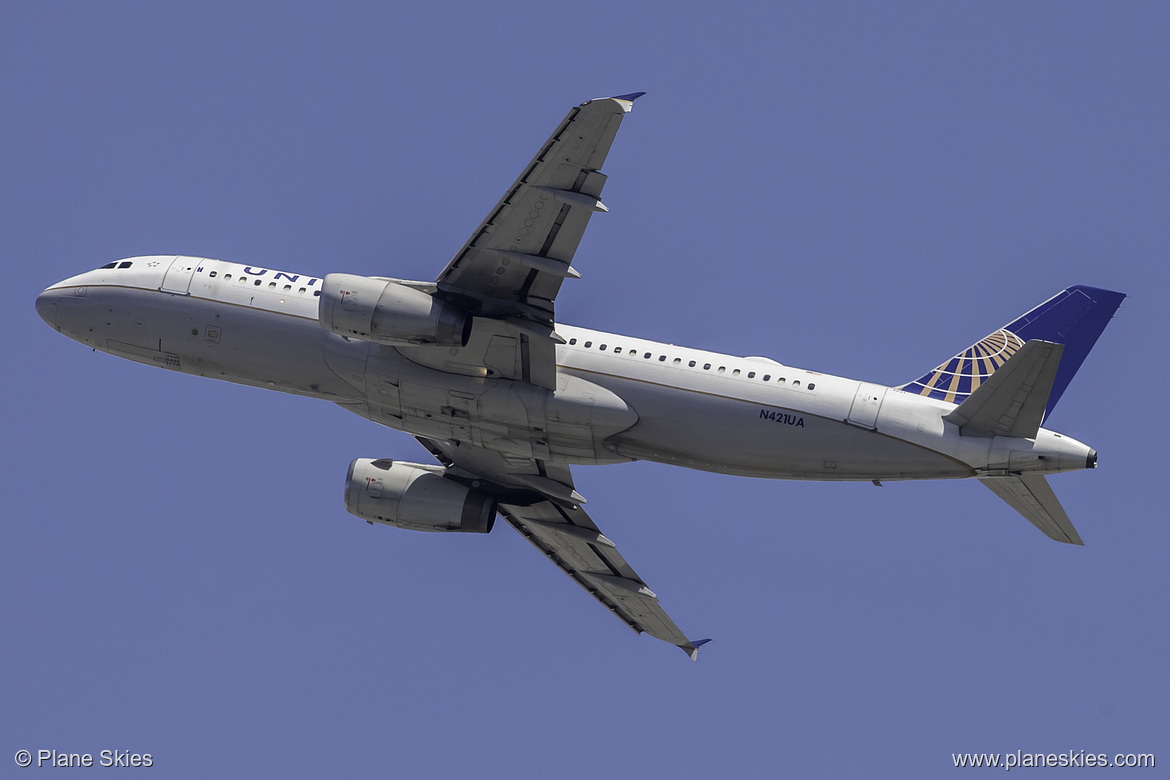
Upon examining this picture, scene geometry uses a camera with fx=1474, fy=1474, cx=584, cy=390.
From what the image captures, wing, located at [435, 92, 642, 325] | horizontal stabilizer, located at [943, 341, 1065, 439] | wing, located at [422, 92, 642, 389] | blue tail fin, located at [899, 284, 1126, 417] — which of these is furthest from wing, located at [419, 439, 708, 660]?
horizontal stabilizer, located at [943, 341, 1065, 439]

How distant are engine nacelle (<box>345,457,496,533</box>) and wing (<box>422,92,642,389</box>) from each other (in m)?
7.06

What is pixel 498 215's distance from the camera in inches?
1437

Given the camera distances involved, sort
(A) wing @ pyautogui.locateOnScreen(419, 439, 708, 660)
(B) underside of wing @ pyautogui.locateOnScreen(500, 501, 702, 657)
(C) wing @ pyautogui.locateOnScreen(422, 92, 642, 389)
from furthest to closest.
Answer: (B) underside of wing @ pyautogui.locateOnScreen(500, 501, 702, 657) → (A) wing @ pyautogui.locateOnScreen(419, 439, 708, 660) → (C) wing @ pyautogui.locateOnScreen(422, 92, 642, 389)

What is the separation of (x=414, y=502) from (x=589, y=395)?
8592 millimetres

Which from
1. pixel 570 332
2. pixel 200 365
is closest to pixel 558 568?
pixel 570 332

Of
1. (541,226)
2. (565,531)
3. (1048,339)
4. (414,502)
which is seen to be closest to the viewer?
(541,226)

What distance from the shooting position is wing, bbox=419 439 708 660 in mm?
44812

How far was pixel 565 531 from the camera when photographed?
46719 millimetres

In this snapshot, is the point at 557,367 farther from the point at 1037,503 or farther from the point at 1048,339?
the point at 1048,339

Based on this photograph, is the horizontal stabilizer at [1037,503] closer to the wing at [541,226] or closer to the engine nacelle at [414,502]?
the wing at [541,226]

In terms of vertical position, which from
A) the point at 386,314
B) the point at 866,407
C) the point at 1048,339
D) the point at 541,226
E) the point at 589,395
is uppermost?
the point at 541,226

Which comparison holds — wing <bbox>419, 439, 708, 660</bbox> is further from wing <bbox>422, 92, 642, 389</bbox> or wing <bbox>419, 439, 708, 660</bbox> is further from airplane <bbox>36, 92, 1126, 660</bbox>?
wing <bbox>422, 92, 642, 389</bbox>

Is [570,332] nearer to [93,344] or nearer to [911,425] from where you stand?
[911,425]

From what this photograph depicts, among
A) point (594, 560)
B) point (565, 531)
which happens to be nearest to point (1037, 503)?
point (594, 560)
